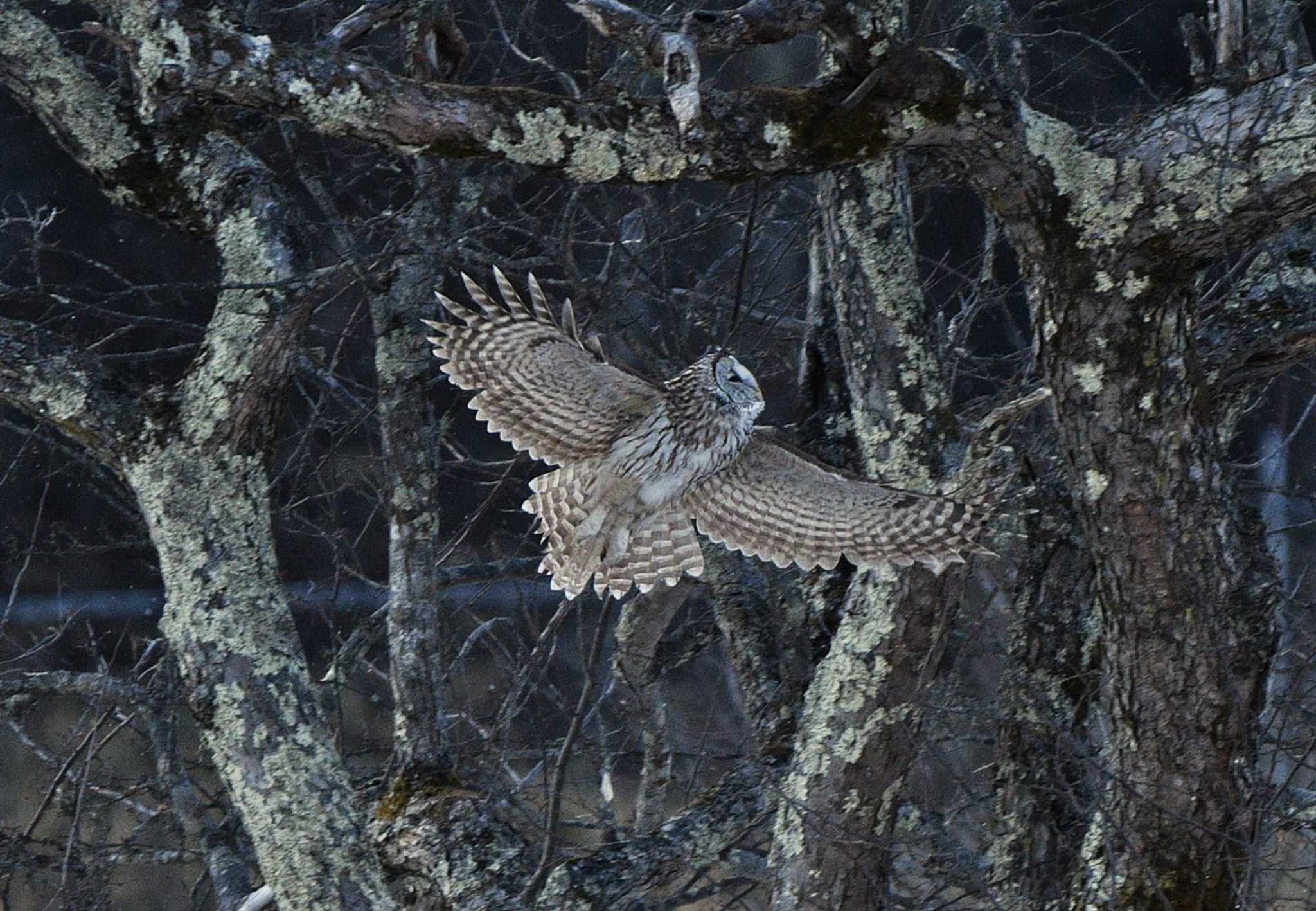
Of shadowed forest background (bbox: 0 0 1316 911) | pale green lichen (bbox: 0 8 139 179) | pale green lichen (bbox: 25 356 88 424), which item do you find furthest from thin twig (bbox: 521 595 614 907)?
pale green lichen (bbox: 0 8 139 179)

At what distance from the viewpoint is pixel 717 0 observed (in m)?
7.00

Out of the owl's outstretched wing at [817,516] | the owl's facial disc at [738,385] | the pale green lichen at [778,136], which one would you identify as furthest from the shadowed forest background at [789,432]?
the owl's facial disc at [738,385]

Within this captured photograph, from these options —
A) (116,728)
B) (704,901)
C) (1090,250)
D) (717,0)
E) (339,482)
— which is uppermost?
(717,0)

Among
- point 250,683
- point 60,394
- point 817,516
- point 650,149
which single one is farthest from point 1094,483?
point 60,394

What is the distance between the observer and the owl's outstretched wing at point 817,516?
135 inches

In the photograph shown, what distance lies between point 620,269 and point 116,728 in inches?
96.2

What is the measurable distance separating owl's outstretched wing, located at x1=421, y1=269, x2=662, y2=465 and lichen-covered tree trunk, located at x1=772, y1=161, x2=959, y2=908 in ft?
1.82

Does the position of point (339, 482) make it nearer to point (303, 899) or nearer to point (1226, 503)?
point (303, 899)

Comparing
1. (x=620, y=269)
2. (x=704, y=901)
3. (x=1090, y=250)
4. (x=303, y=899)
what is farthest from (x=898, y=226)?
(x=704, y=901)

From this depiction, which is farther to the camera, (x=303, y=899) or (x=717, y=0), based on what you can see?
(x=717, y=0)

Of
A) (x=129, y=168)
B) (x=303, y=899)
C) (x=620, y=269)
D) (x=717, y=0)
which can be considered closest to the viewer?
(x=303, y=899)

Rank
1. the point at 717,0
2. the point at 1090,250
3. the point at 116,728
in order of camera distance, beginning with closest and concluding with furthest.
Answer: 1. the point at 1090,250
2. the point at 116,728
3. the point at 717,0

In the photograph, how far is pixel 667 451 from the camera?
152 inches

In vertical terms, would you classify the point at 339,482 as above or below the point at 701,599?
above
